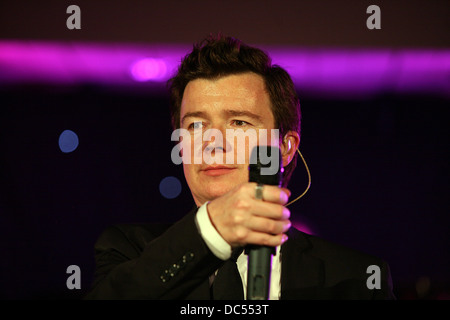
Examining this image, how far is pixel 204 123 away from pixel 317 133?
6.63 ft

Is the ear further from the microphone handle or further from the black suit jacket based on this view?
the microphone handle

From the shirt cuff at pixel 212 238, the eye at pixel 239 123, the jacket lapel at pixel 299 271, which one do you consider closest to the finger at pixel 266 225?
the shirt cuff at pixel 212 238

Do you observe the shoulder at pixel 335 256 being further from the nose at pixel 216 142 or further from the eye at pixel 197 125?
the eye at pixel 197 125

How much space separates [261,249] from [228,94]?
0.92 meters

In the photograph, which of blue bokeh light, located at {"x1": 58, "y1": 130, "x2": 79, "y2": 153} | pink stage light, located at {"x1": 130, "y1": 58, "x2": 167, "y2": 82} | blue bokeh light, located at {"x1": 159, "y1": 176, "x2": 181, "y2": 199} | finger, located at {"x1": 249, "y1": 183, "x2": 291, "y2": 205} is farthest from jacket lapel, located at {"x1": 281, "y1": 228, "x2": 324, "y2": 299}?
blue bokeh light, located at {"x1": 58, "y1": 130, "x2": 79, "y2": 153}

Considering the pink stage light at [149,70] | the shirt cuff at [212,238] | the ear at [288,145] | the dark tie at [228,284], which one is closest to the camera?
the shirt cuff at [212,238]

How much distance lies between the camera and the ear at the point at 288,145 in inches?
81.1

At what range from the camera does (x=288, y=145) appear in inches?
82.4

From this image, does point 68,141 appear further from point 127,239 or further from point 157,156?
point 127,239

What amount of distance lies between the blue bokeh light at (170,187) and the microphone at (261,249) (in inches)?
98.1

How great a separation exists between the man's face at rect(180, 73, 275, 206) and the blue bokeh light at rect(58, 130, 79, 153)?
1.84m

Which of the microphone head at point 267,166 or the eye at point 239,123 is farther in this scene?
the eye at point 239,123

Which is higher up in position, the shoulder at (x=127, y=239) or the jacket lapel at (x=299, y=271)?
the shoulder at (x=127, y=239)
